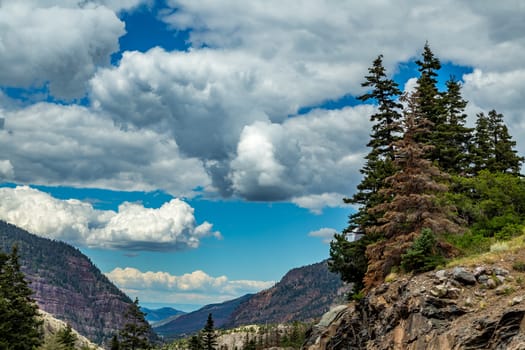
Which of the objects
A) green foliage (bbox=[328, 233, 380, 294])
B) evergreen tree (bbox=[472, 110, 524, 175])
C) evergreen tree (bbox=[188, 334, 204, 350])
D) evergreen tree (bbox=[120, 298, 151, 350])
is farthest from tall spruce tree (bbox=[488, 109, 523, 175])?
evergreen tree (bbox=[188, 334, 204, 350])

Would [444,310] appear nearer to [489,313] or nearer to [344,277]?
[489,313]

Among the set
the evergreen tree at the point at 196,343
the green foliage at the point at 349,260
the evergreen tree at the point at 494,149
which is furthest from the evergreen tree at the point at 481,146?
the evergreen tree at the point at 196,343

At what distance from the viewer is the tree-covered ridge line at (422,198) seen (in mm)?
29016

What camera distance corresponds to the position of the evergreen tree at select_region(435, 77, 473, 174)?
45156 millimetres

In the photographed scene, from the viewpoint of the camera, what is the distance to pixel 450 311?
2130 centimetres

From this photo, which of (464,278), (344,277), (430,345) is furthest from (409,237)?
(344,277)

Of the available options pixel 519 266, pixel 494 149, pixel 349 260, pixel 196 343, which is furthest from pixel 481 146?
pixel 196 343

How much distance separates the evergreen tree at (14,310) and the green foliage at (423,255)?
125 ft

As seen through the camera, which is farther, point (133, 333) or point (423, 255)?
point (133, 333)

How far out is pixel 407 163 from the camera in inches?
1245

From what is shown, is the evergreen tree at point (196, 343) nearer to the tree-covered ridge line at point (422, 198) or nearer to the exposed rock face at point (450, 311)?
the tree-covered ridge line at point (422, 198)

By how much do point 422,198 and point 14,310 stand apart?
40.4m

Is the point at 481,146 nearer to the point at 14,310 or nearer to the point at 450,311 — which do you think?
the point at 450,311

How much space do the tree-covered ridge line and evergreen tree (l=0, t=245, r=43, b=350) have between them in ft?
103
